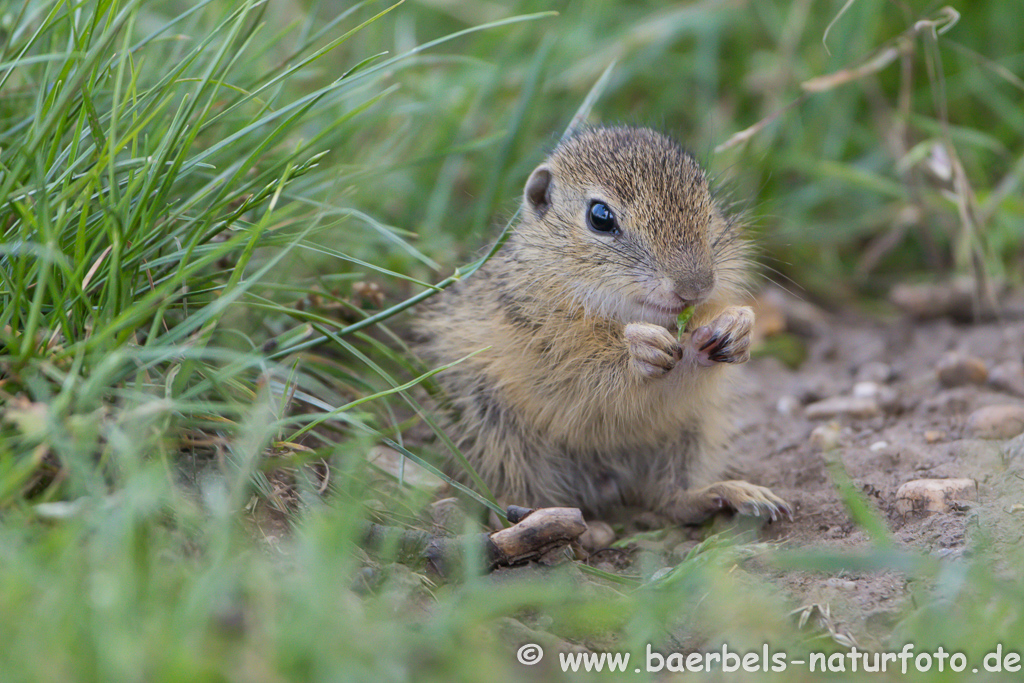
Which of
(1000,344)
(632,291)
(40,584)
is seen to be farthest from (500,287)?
(1000,344)

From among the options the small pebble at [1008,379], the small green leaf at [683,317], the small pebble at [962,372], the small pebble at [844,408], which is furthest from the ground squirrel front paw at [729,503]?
the small pebble at [1008,379]

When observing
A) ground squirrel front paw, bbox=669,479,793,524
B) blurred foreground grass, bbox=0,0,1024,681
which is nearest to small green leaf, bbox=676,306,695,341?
ground squirrel front paw, bbox=669,479,793,524

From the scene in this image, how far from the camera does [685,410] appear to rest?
3.96 m

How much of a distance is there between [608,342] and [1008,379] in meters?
2.08

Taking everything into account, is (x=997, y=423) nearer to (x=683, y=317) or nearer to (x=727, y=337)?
(x=727, y=337)

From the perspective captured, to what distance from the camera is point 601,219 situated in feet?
12.7

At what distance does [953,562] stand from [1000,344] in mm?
A: 2619

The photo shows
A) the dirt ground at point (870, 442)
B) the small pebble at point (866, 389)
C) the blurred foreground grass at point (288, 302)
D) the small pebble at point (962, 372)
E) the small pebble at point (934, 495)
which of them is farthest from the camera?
the small pebble at point (866, 389)

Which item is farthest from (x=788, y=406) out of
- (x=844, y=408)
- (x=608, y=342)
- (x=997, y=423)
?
(x=608, y=342)

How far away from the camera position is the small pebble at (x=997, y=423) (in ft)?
12.3

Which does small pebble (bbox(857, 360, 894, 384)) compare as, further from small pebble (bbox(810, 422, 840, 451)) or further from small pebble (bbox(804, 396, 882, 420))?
small pebble (bbox(810, 422, 840, 451))

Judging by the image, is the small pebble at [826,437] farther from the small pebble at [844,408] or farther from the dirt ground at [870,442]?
the small pebble at [844,408]

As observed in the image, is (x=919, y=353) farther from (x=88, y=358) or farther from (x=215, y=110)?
(x=88, y=358)

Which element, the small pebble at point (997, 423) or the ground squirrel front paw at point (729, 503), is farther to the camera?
the small pebble at point (997, 423)
